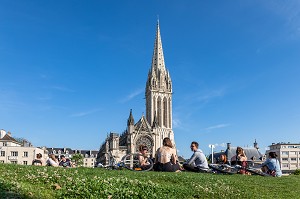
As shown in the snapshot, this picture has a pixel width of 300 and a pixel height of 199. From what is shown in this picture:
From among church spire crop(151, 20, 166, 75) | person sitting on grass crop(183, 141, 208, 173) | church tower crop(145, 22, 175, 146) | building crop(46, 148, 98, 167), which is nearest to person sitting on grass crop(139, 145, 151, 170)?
person sitting on grass crop(183, 141, 208, 173)

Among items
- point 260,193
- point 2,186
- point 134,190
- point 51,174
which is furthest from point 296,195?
point 2,186

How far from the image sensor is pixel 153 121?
106 m

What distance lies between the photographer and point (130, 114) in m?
105

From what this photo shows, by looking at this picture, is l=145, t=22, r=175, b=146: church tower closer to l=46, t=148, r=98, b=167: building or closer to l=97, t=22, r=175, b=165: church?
l=97, t=22, r=175, b=165: church

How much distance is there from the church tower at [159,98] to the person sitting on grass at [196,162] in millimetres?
87579

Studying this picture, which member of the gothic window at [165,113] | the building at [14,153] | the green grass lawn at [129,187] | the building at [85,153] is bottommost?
the building at [85,153]

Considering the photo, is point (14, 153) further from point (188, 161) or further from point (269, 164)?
point (269, 164)

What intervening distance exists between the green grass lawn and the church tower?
90741 mm

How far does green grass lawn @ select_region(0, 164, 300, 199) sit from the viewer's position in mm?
9188

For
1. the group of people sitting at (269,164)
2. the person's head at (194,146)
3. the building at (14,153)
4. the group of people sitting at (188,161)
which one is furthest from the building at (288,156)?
the person's head at (194,146)

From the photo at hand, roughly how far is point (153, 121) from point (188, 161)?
89.5 m

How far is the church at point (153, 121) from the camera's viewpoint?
10094 cm

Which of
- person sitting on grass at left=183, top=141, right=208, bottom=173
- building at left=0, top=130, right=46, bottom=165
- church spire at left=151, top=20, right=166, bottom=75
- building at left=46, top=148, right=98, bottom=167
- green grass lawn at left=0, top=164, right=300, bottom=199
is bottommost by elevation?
building at left=46, top=148, right=98, bottom=167

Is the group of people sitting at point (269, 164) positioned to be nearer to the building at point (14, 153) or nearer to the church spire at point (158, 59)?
the building at point (14, 153)
